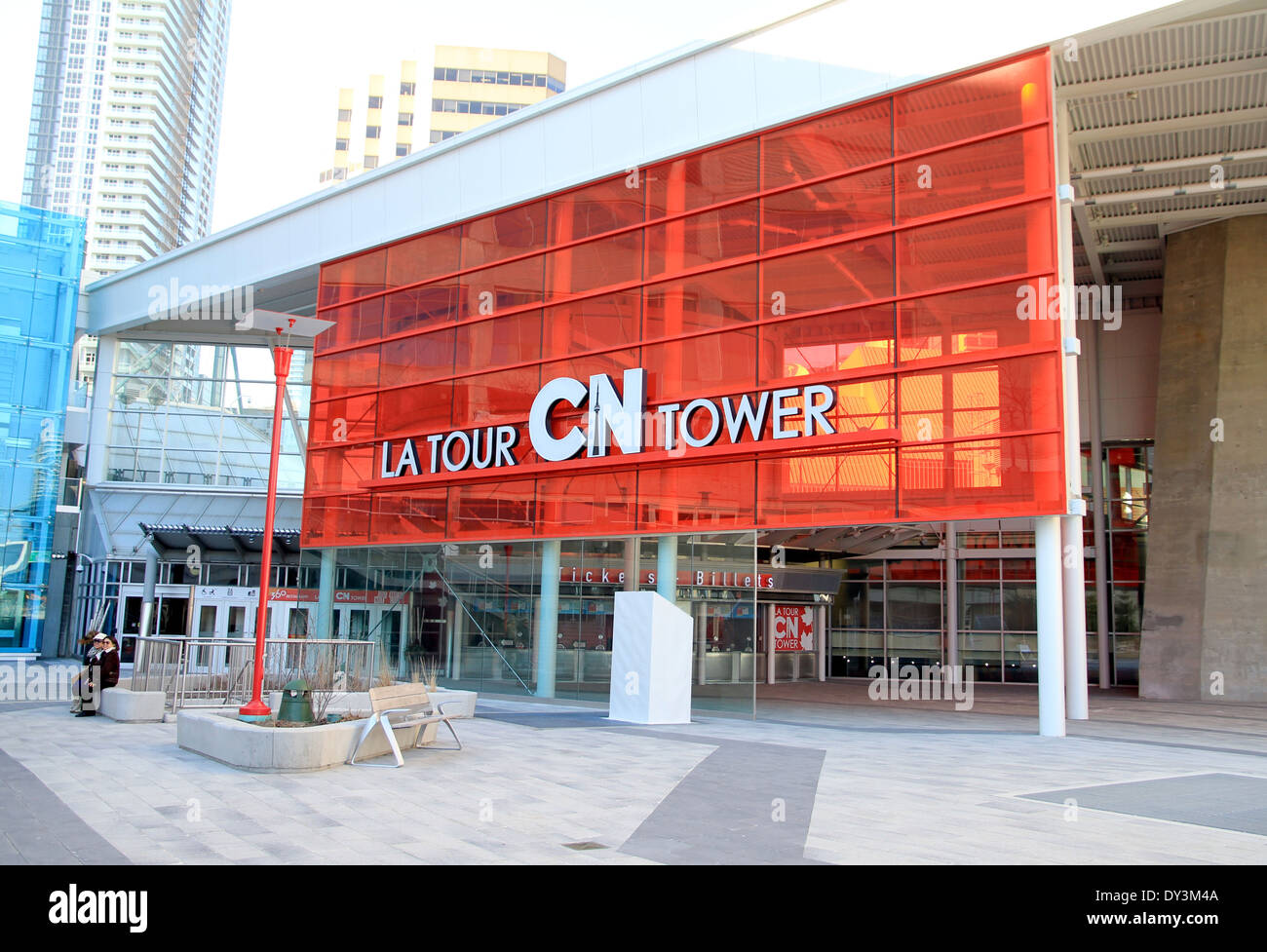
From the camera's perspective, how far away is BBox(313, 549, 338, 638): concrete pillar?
29078mm

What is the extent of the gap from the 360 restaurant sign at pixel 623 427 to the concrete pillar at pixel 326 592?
442 centimetres

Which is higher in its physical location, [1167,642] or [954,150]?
[954,150]

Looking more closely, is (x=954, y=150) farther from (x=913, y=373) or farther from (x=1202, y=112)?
(x=1202, y=112)

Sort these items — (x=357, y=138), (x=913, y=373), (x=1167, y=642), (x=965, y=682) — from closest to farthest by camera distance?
(x=913, y=373) < (x=1167, y=642) < (x=965, y=682) < (x=357, y=138)

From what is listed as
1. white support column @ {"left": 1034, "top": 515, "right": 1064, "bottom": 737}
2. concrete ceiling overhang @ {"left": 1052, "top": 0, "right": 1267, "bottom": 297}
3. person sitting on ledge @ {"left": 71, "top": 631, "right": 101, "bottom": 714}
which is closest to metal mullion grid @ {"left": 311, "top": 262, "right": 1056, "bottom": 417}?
white support column @ {"left": 1034, "top": 515, "right": 1064, "bottom": 737}

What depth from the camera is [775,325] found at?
20703mm

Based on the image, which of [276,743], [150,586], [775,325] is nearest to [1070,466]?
[775,325]

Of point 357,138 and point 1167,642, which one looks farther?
point 357,138

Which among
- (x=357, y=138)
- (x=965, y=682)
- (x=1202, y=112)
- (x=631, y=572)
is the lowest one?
(x=965, y=682)

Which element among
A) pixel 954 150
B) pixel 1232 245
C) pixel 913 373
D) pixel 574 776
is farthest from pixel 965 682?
pixel 574 776

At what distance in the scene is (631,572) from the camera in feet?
73.4

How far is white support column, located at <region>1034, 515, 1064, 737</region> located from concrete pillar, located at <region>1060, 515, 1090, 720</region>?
2.57 m

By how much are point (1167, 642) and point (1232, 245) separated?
10966 mm
